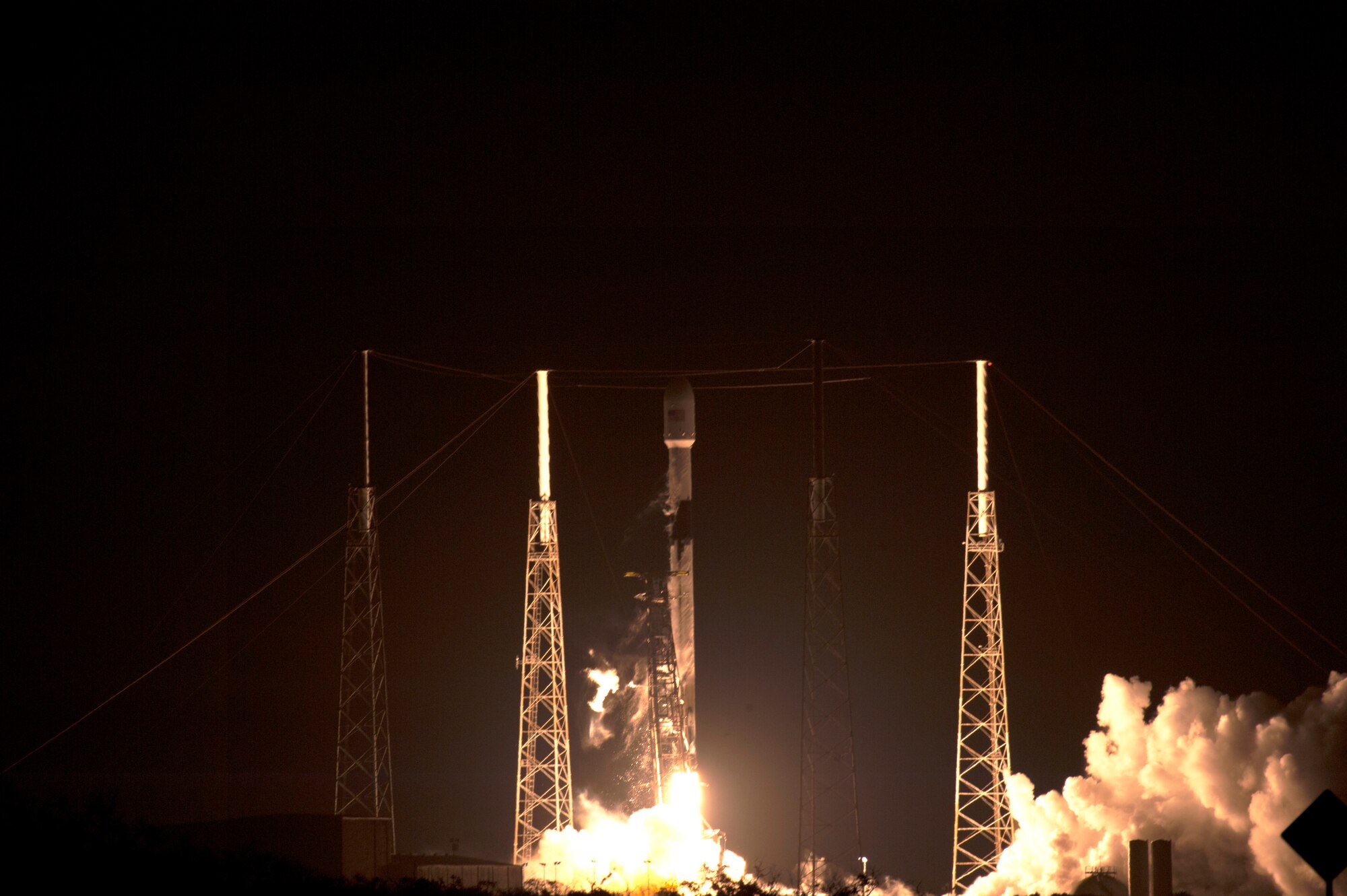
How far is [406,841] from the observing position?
2217 inches

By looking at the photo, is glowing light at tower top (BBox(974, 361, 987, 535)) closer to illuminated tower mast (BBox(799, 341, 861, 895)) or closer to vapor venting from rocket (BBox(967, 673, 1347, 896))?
illuminated tower mast (BBox(799, 341, 861, 895))

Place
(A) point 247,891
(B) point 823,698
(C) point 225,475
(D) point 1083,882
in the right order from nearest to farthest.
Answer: (A) point 247,891 < (D) point 1083,882 < (B) point 823,698 < (C) point 225,475

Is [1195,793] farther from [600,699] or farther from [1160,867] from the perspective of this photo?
[600,699]

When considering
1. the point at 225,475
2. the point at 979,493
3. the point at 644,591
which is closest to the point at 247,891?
the point at 979,493

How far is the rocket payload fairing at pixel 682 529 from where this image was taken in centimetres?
4528

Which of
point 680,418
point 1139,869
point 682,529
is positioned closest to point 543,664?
point 682,529

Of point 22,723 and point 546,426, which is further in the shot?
point 22,723

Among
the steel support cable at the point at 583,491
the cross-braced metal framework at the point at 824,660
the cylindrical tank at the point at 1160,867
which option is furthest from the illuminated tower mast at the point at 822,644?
the steel support cable at the point at 583,491

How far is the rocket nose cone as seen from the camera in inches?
1781

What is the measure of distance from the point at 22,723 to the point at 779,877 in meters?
26.0

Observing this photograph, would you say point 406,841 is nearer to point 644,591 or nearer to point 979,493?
point 644,591

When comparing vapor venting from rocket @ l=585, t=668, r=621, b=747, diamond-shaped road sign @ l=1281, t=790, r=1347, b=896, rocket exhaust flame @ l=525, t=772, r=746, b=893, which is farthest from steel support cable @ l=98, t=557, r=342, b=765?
diamond-shaped road sign @ l=1281, t=790, r=1347, b=896

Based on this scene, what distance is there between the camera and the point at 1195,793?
125 ft

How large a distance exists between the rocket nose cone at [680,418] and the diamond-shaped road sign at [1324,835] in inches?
1276
